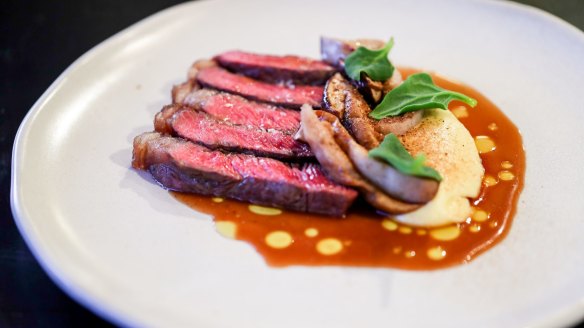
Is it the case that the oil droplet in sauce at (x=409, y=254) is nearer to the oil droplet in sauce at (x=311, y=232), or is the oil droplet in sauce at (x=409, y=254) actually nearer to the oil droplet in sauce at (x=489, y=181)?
the oil droplet in sauce at (x=311, y=232)

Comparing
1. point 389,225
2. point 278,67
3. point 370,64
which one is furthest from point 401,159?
point 278,67

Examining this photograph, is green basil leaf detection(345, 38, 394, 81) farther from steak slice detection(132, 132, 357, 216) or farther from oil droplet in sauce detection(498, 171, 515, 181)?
oil droplet in sauce detection(498, 171, 515, 181)

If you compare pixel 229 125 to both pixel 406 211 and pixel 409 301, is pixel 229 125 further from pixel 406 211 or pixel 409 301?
pixel 409 301

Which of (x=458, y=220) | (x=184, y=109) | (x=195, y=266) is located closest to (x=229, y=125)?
(x=184, y=109)

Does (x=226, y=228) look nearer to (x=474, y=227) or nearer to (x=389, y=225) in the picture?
(x=389, y=225)

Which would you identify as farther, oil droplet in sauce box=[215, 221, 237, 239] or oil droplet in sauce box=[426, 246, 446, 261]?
oil droplet in sauce box=[215, 221, 237, 239]

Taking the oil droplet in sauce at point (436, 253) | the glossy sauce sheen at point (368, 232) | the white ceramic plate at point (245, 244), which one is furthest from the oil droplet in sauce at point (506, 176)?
the oil droplet in sauce at point (436, 253)

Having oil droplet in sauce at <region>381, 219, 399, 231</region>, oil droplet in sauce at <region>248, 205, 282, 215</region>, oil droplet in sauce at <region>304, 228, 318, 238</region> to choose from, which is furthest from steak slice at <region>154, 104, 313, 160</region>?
oil droplet in sauce at <region>381, 219, 399, 231</region>
